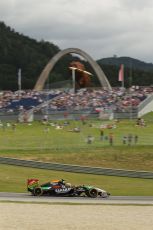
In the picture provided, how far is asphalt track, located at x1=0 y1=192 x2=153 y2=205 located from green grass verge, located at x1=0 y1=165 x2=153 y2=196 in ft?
5.24

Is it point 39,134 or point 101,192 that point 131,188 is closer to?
point 101,192

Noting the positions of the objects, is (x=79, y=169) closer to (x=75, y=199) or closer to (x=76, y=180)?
(x=76, y=180)

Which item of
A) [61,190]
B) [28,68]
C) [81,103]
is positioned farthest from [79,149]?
[28,68]

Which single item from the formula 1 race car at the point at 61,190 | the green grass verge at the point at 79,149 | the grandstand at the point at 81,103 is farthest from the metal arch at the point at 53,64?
the formula 1 race car at the point at 61,190

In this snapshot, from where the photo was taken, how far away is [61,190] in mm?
25859

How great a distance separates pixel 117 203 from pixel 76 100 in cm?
4470

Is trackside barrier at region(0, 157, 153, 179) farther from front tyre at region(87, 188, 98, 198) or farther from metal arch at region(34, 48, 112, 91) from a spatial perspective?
metal arch at region(34, 48, 112, 91)

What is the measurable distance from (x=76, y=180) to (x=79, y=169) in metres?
3.08

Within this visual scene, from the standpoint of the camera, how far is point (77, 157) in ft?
129

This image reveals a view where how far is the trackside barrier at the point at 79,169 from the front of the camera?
115 ft

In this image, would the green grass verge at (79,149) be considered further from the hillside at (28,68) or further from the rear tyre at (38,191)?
the hillside at (28,68)

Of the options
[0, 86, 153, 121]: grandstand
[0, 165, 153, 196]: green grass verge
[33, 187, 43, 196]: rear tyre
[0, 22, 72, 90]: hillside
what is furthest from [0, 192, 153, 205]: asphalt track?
[0, 22, 72, 90]: hillside

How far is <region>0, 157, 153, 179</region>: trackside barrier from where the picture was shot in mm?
34934

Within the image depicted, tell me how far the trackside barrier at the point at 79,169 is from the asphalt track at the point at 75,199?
8208 millimetres
